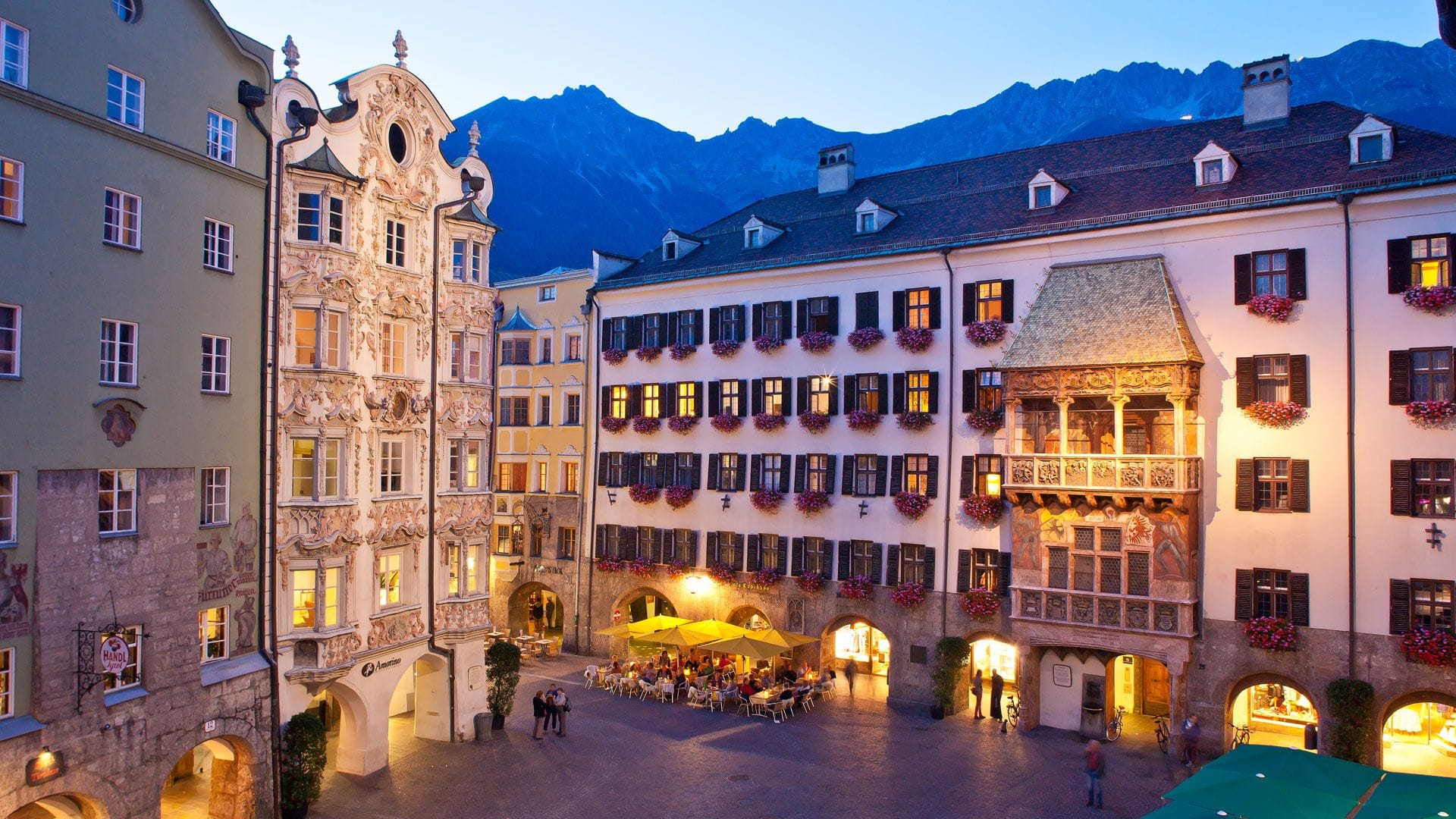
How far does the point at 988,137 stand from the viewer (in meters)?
191

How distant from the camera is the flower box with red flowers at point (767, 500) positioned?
4012 centimetres

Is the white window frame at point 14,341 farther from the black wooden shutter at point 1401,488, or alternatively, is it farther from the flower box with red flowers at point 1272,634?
the black wooden shutter at point 1401,488

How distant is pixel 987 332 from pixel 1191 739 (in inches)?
543

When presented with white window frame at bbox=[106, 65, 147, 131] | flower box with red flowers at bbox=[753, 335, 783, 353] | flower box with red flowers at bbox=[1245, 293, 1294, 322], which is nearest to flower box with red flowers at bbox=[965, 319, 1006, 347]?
flower box with red flowers at bbox=[1245, 293, 1294, 322]

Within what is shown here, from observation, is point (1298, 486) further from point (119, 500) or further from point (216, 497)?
point (119, 500)

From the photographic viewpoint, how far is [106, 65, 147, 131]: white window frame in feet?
71.7

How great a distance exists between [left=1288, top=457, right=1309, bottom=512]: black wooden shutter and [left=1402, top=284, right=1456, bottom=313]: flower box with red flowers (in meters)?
5.06

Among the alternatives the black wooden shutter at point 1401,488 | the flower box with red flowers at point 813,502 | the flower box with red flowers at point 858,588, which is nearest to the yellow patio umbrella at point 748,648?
the flower box with red flowers at point 858,588

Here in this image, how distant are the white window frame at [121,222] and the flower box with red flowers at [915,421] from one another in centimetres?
2395

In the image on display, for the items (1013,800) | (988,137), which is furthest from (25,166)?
(988,137)

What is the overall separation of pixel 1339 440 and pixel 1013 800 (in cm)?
1369

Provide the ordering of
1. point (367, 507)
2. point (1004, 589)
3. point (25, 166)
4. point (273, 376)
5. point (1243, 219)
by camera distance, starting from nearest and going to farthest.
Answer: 1. point (25, 166)
2. point (273, 376)
3. point (367, 507)
4. point (1243, 219)
5. point (1004, 589)

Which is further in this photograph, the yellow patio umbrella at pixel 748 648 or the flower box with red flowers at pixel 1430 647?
the yellow patio umbrella at pixel 748 648

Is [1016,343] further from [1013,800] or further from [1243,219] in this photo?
[1013,800]
